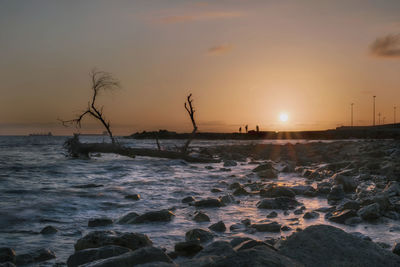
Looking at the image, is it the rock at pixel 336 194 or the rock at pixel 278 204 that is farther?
the rock at pixel 336 194

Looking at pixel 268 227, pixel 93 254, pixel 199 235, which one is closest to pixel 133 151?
pixel 268 227

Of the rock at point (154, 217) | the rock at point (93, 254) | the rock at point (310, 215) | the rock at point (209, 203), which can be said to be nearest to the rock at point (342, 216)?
the rock at point (310, 215)

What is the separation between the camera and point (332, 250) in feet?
10.7

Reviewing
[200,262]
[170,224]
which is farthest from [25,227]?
[200,262]

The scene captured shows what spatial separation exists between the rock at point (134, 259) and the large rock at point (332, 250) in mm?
1219

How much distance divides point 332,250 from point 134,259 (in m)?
1.91

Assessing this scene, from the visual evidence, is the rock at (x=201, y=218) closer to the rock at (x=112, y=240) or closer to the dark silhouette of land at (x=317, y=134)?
the rock at (x=112, y=240)

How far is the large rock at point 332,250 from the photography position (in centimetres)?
313

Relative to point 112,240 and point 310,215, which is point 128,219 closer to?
point 112,240

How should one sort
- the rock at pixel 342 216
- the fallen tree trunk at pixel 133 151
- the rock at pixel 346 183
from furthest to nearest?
the fallen tree trunk at pixel 133 151
the rock at pixel 346 183
the rock at pixel 342 216

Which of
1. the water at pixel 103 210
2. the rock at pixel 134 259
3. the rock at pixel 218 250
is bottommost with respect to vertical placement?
the water at pixel 103 210

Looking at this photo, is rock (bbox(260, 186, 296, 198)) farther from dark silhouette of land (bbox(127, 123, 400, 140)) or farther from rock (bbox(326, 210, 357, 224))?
dark silhouette of land (bbox(127, 123, 400, 140))

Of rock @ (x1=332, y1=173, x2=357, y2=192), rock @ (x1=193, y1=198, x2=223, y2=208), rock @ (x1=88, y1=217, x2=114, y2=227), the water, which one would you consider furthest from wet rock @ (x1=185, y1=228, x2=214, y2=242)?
rock @ (x1=332, y1=173, x2=357, y2=192)

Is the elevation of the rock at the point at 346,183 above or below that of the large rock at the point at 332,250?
below
